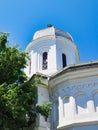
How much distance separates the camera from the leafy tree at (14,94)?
1056 centimetres

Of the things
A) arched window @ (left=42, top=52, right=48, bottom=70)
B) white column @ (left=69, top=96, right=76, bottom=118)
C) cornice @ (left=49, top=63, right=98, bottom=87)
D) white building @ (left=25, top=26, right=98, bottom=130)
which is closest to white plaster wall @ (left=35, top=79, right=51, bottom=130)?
white building @ (left=25, top=26, right=98, bottom=130)

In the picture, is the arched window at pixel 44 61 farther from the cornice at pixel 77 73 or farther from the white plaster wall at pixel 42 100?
the cornice at pixel 77 73

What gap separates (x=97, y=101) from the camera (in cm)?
1380

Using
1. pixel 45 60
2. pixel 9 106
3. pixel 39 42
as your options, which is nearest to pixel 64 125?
pixel 9 106

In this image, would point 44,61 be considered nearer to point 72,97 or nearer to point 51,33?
point 51,33

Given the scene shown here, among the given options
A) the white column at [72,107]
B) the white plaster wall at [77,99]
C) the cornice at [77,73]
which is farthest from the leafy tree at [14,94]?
the cornice at [77,73]

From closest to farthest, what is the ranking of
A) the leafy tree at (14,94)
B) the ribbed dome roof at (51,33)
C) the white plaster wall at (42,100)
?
the leafy tree at (14,94) → the white plaster wall at (42,100) → the ribbed dome roof at (51,33)

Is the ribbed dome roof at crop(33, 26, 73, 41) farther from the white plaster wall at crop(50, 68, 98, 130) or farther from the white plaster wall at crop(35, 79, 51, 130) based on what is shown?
the white plaster wall at crop(50, 68, 98, 130)

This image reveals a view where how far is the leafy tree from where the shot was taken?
10.6 meters

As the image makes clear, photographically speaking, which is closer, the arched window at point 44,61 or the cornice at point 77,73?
the cornice at point 77,73

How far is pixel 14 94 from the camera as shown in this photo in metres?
10.6

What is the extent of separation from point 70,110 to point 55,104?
1.48m

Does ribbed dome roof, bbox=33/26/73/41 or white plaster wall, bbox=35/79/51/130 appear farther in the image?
ribbed dome roof, bbox=33/26/73/41

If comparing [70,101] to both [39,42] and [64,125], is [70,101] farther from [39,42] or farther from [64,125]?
[39,42]
